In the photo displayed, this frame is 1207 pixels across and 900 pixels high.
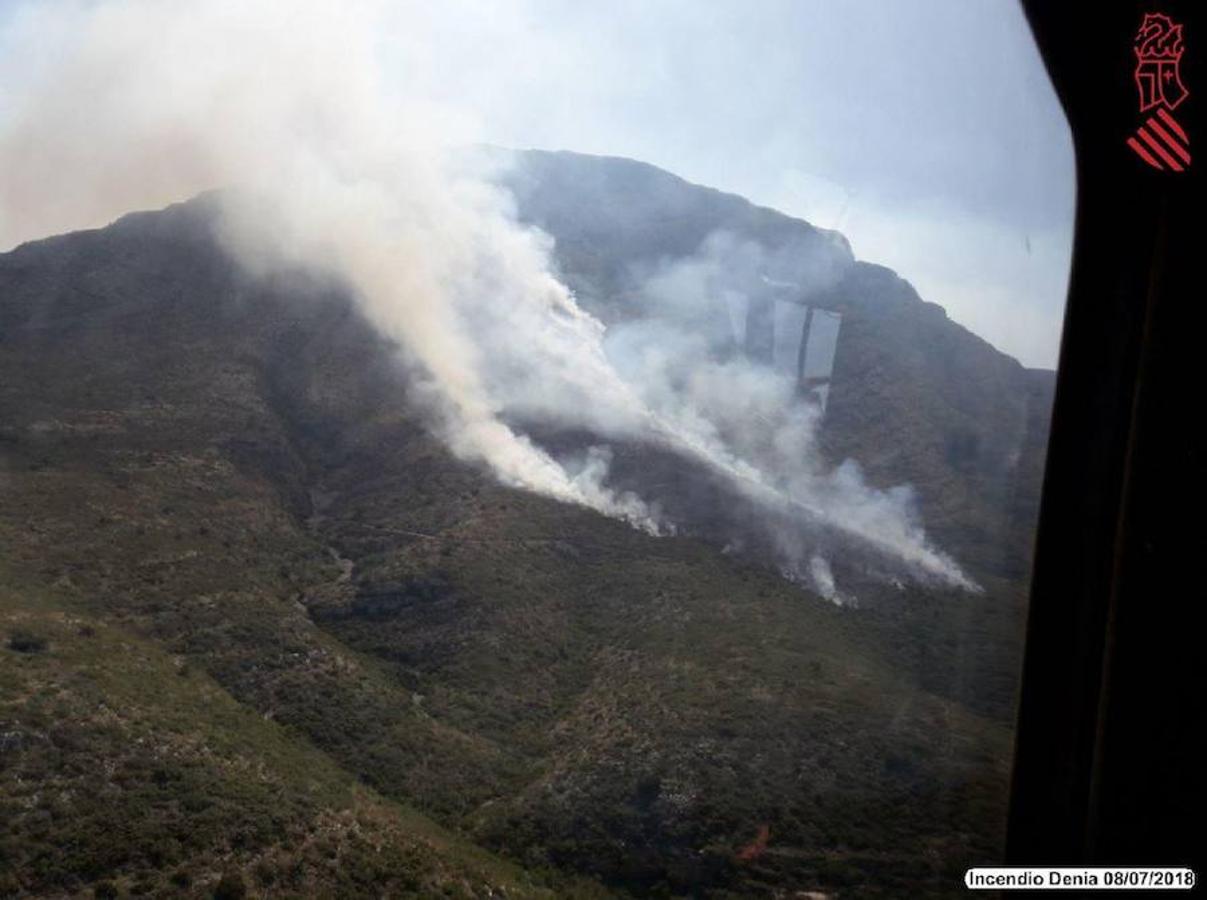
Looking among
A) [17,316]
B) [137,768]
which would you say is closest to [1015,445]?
[137,768]

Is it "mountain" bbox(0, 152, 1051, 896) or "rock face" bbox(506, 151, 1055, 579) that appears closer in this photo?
"rock face" bbox(506, 151, 1055, 579)

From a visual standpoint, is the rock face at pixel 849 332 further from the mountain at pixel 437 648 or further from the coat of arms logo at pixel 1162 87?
the coat of arms logo at pixel 1162 87

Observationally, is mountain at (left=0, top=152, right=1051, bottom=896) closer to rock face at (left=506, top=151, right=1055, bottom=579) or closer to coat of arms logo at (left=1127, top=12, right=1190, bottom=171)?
rock face at (left=506, top=151, right=1055, bottom=579)

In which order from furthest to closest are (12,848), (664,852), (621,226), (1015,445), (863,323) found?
(621,226) < (863,323) < (664,852) < (12,848) < (1015,445)

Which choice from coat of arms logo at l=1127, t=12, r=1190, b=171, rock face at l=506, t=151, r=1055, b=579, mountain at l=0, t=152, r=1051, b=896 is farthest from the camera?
mountain at l=0, t=152, r=1051, b=896

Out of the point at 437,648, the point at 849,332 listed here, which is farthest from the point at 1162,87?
the point at 849,332

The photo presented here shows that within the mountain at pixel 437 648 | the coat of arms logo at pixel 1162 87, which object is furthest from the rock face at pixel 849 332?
the coat of arms logo at pixel 1162 87

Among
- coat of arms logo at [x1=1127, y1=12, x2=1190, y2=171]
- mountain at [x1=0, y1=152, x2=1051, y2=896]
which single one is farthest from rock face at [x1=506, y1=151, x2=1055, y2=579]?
coat of arms logo at [x1=1127, y1=12, x2=1190, y2=171]

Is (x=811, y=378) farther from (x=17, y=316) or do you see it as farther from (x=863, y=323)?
(x=17, y=316)
